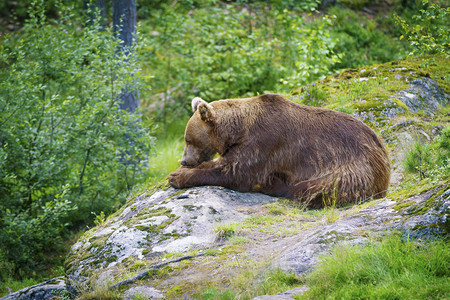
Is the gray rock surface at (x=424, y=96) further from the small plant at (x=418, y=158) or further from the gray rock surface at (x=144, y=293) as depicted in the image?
the gray rock surface at (x=144, y=293)

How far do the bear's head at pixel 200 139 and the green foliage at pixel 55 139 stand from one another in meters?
2.49

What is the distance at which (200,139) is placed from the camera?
619cm

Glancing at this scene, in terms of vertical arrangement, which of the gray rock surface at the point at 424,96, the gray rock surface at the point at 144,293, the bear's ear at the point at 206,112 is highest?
the bear's ear at the point at 206,112

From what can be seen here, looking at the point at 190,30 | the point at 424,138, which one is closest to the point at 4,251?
the point at 424,138

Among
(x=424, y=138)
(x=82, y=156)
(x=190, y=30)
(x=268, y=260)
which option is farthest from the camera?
(x=190, y=30)

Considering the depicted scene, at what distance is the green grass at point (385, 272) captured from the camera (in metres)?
3.17

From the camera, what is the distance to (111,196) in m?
9.71

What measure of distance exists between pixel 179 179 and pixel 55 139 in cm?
A: 388

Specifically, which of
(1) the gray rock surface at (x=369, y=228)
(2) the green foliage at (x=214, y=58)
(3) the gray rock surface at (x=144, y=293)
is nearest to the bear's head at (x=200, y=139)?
(1) the gray rock surface at (x=369, y=228)

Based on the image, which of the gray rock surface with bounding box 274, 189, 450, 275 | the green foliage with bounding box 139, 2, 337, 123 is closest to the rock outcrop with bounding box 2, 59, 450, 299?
the gray rock surface with bounding box 274, 189, 450, 275

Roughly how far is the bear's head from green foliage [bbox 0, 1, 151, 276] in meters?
2.49

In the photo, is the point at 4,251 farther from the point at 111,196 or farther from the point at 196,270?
the point at 196,270

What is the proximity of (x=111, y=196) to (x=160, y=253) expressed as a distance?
17.5ft

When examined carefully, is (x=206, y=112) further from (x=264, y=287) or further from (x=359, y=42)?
(x=359, y=42)
